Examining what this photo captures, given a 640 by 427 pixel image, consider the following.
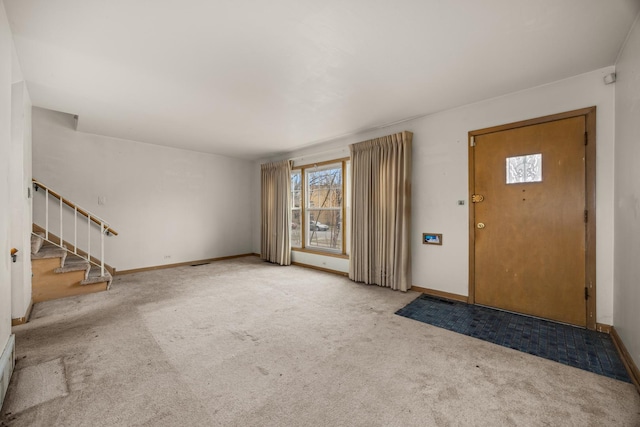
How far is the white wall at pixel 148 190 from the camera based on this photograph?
4441 mm

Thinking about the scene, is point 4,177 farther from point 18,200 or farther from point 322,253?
point 322,253

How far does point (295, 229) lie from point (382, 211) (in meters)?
2.52

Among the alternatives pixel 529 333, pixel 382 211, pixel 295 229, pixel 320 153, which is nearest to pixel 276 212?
pixel 295 229

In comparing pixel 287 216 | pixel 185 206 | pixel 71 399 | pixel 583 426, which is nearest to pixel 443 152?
pixel 583 426

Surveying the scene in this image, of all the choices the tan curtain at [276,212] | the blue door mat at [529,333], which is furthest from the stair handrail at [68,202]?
the blue door mat at [529,333]

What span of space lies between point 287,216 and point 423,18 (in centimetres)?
441

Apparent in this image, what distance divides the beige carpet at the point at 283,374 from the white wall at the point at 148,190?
2095 mm

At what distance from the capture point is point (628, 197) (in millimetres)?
2117

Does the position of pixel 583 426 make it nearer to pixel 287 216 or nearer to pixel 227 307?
pixel 227 307

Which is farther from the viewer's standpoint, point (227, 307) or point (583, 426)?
point (227, 307)

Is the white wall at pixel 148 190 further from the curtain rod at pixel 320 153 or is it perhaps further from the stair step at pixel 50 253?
the curtain rod at pixel 320 153

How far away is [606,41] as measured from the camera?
2.19m

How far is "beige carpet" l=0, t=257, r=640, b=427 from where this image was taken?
5.09 ft

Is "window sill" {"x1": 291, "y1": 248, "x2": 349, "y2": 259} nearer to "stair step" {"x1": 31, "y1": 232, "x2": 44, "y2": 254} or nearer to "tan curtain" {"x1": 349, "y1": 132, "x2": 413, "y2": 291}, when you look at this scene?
"tan curtain" {"x1": 349, "y1": 132, "x2": 413, "y2": 291}
